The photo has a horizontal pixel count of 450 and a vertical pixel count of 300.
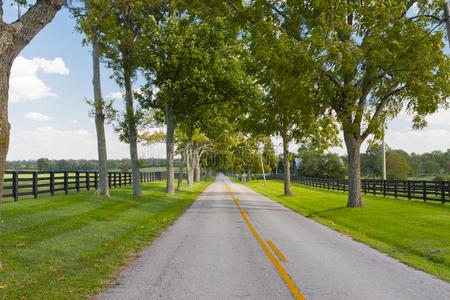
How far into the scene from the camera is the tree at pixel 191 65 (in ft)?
70.8

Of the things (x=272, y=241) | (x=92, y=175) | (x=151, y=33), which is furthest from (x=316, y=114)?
(x=92, y=175)

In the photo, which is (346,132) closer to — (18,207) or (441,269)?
(441,269)

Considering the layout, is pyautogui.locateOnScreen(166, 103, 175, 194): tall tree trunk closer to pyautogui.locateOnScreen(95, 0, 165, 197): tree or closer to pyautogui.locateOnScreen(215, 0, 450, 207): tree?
pyautogui.locateOnScreen(95, 0, 165, 197): tree

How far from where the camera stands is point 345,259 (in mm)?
7340

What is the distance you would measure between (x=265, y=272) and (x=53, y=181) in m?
16.2

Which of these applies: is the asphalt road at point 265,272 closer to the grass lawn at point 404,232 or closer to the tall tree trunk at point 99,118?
the grass lawn at point 404,232

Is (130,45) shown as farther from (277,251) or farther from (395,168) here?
(395,168)

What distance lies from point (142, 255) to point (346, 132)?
1329 cm

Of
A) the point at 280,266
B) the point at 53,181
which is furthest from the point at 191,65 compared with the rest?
the point at 280,266

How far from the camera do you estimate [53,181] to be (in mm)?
18406

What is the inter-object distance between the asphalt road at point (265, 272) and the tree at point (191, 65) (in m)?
14.9

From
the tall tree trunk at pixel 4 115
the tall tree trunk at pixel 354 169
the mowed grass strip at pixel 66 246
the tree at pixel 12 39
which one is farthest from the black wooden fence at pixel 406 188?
the tall tree trunk at pixel 4 115

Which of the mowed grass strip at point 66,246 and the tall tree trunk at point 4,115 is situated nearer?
the mowed grass strip at point 66,246

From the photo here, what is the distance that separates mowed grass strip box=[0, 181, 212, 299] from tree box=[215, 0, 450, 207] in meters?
8.77
